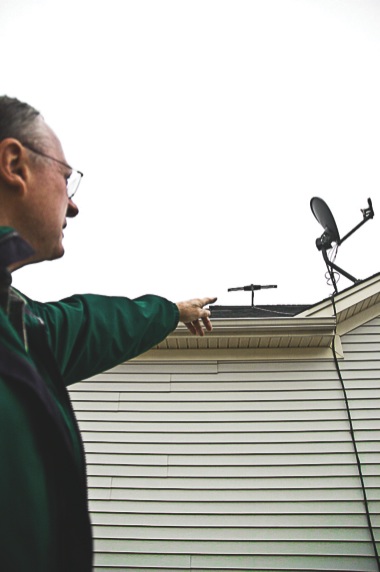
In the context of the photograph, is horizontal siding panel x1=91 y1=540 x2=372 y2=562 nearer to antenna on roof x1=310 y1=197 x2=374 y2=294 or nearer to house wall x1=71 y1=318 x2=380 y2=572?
house wall x1=71 y1=318 x2=380 y2=572

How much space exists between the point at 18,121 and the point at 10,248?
1.64 ft

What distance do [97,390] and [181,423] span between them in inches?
47.7

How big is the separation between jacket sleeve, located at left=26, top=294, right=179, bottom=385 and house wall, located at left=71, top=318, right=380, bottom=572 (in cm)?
349

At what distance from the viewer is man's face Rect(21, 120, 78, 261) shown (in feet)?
3.43

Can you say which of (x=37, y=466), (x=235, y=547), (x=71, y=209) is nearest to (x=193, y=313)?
(x=71, y=209)

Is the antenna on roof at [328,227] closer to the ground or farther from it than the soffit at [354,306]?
farther from it

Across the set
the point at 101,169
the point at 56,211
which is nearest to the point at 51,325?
the point at 56,211

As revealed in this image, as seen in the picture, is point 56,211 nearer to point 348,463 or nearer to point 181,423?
point 181,423

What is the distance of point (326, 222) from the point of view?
20.3ft

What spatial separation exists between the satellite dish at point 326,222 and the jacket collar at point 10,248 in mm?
5924

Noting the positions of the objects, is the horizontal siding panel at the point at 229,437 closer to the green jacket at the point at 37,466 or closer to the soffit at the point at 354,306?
the soffit at the point at 354,306

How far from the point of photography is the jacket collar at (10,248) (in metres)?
0.79

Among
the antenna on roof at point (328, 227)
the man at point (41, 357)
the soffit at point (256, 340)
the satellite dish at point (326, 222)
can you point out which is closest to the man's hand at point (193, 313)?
the man at point (41, 357)

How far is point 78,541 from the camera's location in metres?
0.74
